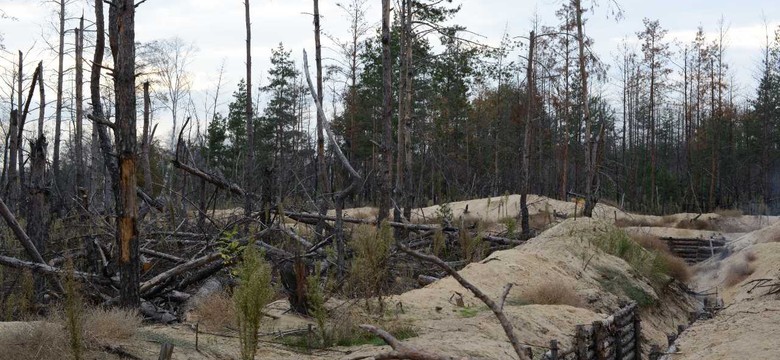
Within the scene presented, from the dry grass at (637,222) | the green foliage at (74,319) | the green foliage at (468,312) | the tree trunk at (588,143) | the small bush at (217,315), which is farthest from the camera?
the dry grass at (637,222)

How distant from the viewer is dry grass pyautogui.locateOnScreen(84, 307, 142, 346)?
550 centimetres

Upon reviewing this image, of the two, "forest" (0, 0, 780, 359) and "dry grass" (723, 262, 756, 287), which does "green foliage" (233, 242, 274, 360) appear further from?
"dry grass" (723, 262, 756, 287)

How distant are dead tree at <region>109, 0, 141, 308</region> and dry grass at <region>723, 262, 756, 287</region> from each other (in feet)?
44.3

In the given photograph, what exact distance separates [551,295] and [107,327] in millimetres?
6561

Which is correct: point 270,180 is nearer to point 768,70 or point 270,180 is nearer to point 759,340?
point 759,340

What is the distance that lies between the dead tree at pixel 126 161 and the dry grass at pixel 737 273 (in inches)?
532

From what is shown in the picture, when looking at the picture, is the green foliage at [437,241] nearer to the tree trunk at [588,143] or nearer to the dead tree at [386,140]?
the dead tree at [386,140]

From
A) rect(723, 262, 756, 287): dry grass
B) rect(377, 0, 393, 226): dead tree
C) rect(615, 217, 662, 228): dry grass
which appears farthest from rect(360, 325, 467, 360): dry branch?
rect(615, 217, 662, 228): dry grass

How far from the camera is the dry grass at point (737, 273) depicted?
1638cm

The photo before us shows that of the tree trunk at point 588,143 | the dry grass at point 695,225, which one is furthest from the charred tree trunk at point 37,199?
the dry grass at point 695,225

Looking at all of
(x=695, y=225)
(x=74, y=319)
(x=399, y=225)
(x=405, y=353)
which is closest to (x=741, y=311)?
(x=399, y=225)

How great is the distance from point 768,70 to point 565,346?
3589 cm

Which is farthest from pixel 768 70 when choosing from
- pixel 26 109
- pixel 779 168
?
pixel 26 109

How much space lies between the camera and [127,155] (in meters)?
7.00
